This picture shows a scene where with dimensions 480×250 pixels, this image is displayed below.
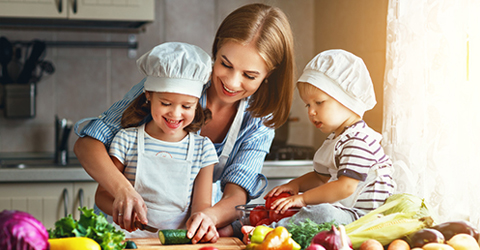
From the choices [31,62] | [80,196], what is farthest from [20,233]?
[31,62]

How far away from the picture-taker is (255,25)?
1.25 metres

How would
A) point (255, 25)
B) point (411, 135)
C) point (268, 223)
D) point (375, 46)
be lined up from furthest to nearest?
point (375, 46), point (411, 135), point (255, 25), point (268, 223)

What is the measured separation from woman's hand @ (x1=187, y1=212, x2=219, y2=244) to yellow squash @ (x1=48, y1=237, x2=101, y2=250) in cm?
27

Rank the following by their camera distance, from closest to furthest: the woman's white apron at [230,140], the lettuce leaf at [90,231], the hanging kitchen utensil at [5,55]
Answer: the lettuce leaf at [90,231]
the woman's white apron at [230,140]
the hanging kitchen utensil at [5,55]

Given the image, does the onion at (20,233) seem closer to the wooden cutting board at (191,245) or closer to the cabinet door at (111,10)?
the wooden cutting board at (191,245)

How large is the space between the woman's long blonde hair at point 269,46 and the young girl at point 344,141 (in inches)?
7.4

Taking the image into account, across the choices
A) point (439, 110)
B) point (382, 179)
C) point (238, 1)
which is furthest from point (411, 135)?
point (238, 1)

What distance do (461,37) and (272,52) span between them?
56 cm

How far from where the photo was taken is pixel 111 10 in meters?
2.51

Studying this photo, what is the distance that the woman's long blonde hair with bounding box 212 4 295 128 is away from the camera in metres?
1.24

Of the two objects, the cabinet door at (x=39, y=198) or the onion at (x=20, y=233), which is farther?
the cabinet door at (x=39, y=198)

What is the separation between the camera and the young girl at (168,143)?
1.17m

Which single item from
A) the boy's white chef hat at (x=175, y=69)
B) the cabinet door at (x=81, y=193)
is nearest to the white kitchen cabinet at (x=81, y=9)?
the cabinet door at (x=81, y=193)

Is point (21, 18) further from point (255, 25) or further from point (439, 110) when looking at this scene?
point (439, 110)
